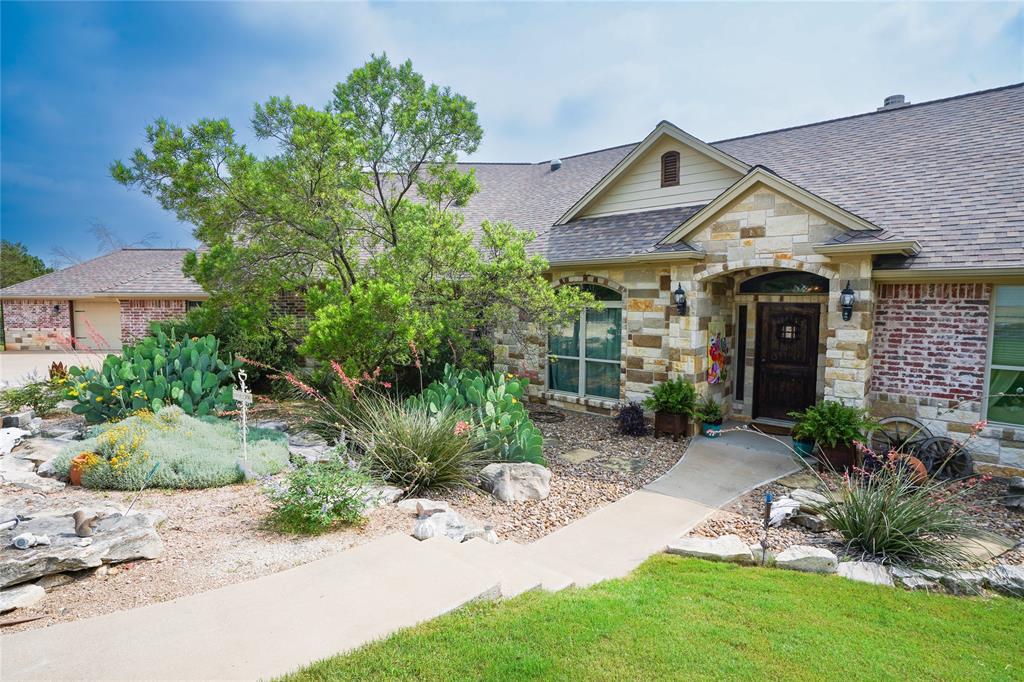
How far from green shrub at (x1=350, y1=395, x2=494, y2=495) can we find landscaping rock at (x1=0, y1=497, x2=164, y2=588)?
87.1 inches

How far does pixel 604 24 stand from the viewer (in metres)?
9.25

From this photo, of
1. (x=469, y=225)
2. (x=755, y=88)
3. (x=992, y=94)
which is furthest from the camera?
(x=469, y=225)

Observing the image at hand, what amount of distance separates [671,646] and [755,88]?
518 inches

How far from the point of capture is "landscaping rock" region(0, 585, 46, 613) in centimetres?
325

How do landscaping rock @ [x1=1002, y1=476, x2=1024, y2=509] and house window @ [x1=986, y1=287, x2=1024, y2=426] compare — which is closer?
landscaping rock @ [x1=1002, y1=476, x2=1024, y2=509]

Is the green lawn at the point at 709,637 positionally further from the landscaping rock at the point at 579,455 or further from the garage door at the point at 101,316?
the garage door at the point at 101,316

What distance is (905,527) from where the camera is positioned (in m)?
4.77

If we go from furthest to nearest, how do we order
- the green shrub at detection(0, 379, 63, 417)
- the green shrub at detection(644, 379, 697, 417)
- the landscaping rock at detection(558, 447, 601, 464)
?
the green shrub at detection(0, 379, 63, 417) → the green shrub at detection(644, 379, 697, 417) → the landscaping rock at detection(558, 447, 601, 464)

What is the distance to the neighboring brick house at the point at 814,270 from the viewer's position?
23.3 ft

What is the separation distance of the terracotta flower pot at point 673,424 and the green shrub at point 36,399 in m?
9.85

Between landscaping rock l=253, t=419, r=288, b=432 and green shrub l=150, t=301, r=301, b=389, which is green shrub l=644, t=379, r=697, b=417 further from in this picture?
green shrub l=150, t=301, r=301, b=389

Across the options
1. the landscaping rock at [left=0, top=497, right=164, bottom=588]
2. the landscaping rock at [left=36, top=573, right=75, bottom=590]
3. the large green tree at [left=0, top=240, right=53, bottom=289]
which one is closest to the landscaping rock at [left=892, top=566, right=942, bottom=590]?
the landscaping rock at [left=0, top=497, right=164, bottom=588]

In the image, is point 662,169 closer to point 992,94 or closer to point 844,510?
point 992,94

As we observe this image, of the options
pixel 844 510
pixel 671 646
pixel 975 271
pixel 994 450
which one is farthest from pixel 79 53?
pixel 994 450
